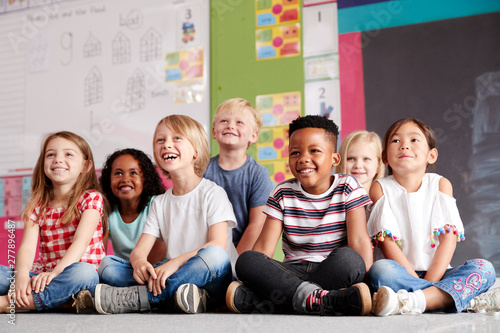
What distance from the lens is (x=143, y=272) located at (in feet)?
4.29

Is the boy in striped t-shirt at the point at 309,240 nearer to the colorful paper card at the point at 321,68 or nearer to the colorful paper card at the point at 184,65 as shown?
the colorful paper card at the point at 321,68

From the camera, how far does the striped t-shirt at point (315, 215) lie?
4.41 ft

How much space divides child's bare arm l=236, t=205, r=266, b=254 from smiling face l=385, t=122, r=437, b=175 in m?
0.47

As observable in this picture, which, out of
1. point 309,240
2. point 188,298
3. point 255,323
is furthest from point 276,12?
point 255,323

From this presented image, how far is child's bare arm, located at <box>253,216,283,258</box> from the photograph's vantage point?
1.35 metres

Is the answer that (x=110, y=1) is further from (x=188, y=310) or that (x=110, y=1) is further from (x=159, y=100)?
(x=188, y=310)

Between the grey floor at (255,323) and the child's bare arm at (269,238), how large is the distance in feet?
0.79

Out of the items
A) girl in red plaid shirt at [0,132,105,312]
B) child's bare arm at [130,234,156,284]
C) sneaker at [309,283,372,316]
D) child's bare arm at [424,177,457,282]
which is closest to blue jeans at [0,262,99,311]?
girl in red plaid shirt at [0,132,105,312]

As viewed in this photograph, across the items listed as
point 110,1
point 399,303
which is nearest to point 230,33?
point 110,1

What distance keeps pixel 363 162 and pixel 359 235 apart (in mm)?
519

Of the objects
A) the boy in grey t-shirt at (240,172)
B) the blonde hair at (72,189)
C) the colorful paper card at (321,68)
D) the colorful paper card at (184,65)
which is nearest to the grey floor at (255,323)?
the blonde hair at (72,189)

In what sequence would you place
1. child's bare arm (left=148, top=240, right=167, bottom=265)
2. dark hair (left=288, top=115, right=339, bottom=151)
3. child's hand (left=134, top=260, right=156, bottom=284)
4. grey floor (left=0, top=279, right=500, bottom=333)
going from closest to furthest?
grey floor (left=0, top=279, right=500, bottom=333)
child's hand (left=134, top=260, right=156, bottom=284)
dark hair (left=288, top=115, right=339, bottom=151)
child's bare arm (left=148, top=240, right=167, bottom=265)

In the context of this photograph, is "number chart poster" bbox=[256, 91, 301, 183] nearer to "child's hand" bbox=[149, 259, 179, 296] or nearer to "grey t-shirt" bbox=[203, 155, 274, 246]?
"grey t-shirt" bbox=[203, 155, 274, 246]

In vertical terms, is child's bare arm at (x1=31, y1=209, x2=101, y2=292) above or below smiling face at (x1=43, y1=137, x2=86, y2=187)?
below
